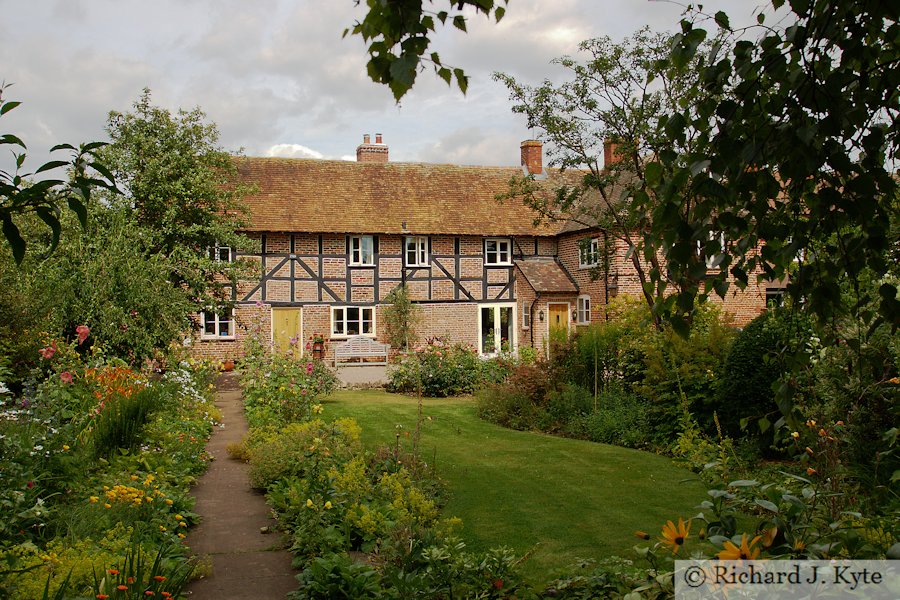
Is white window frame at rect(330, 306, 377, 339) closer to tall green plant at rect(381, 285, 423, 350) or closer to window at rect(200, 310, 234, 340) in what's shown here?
tall green plant at rect(381, 285, 423, 350)

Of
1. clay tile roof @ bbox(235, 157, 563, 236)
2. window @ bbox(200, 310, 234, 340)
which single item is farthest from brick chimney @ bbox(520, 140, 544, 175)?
window @ bbox(200, 310, 234, 340)

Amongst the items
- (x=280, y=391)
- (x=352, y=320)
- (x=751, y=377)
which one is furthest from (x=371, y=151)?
(x=751, y=377)

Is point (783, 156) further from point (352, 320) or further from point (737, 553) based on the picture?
point (352, 320)

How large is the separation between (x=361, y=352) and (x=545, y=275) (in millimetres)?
7095

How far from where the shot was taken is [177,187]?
18.4 meters

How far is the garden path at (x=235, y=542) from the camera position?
480 centimetres

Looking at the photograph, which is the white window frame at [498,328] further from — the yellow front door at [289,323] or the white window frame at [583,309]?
→ the yellow front door at [289,323]

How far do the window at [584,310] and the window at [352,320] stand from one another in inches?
283

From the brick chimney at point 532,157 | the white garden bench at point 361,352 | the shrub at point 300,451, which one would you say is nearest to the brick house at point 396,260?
the white garden bench at point 361,352

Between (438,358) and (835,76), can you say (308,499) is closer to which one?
(835,76)

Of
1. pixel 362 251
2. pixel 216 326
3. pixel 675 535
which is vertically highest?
pixel 362 251

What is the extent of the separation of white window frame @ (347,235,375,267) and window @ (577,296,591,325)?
24.1 ft

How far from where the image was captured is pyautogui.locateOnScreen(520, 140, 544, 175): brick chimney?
29234 millimetres

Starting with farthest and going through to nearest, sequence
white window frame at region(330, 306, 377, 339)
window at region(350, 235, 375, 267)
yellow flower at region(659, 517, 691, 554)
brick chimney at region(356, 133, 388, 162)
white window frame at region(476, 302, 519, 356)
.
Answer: brick chimney at region(356, 133, 388, 162)
white window frame at region(476, 302, 519, 356)
window at region(350, 235, 375, 267)
white window frame at region(330, 306, 377, 339)
yellow flower at region(659, 517, 691, 554)
